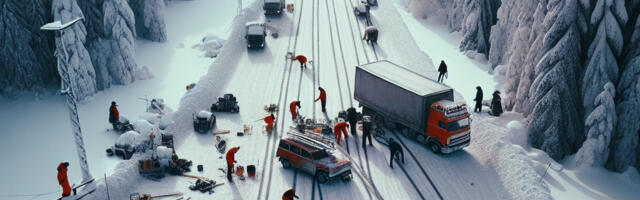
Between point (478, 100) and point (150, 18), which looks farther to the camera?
point (150, 18)

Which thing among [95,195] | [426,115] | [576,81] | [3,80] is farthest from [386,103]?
[3,80]

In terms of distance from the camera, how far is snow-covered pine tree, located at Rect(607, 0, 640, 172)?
2967 centimetres

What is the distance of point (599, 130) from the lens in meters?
30.1

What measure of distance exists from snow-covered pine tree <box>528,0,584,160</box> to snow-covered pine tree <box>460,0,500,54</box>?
15166 millimetres

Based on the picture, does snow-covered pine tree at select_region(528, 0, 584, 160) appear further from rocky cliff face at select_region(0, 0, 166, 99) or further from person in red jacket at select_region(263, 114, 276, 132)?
rocky cliff face at select_region(0, 0, 166, 99)

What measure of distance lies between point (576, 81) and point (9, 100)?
35555mm

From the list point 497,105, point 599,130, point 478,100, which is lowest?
point 599,130

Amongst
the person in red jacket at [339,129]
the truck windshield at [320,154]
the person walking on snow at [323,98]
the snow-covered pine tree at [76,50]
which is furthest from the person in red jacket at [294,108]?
the snow-covered pine tree at [76,50]

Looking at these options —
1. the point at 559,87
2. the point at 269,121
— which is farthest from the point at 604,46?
the point at 269,121

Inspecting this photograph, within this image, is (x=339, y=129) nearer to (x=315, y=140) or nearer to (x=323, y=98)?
(x=315, y=140)

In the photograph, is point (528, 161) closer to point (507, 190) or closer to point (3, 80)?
point (507, 190)

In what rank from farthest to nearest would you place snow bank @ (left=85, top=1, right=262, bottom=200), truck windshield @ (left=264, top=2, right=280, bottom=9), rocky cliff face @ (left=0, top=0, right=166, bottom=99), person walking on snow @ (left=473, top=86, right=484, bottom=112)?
truck windshield @ (left=264, top=2, right=280, bottom=9), rocky cliff face @ (left=0, top=0, right=166, bottom=99), person walking on snow @ (left=473, top=86, right=484, bottom=112), snow bank @ (left=85, top=1, right=262, bottom=200)

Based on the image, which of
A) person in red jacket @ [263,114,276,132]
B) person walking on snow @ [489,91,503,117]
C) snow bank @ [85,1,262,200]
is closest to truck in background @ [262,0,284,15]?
snow bank @ [85,1,262,200]

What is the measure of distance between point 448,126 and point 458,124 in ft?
2.47
